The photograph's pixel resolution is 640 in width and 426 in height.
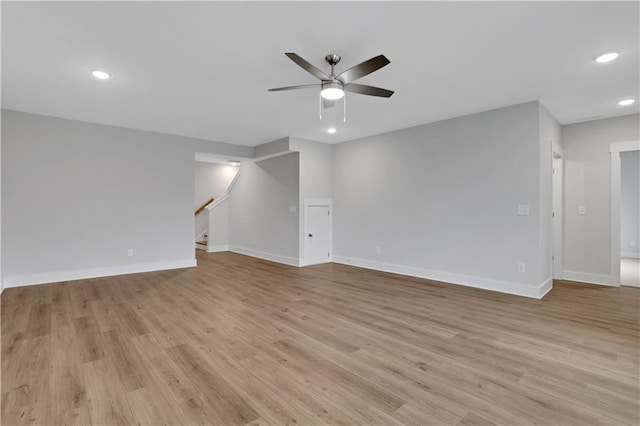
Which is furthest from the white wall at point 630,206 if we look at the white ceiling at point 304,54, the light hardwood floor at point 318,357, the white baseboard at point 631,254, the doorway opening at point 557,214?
the light hardwood floor at point 318,357

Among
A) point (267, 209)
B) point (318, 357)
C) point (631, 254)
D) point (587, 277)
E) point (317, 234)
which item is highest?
point (267, 209)

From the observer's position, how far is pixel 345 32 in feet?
7.93

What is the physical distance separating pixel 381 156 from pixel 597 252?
391 cm

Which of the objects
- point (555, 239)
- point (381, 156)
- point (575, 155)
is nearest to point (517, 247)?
point (555, 239)

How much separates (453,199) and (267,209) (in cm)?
418

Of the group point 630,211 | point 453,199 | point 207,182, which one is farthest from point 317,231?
point 630,211

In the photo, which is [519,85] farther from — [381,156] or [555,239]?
[555,239]

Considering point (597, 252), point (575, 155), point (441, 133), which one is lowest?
point (597, 252)

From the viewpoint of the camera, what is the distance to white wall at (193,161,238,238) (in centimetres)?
971

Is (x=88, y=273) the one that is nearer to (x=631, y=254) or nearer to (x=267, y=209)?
(x=267, y=209)

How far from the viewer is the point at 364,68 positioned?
8.00ft

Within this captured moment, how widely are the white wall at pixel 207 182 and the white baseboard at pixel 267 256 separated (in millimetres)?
1866

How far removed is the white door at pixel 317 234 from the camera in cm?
640

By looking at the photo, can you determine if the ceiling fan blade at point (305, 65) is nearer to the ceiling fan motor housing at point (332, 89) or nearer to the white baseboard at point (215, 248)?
the ceiling fan motor housing at point (332, 89)
